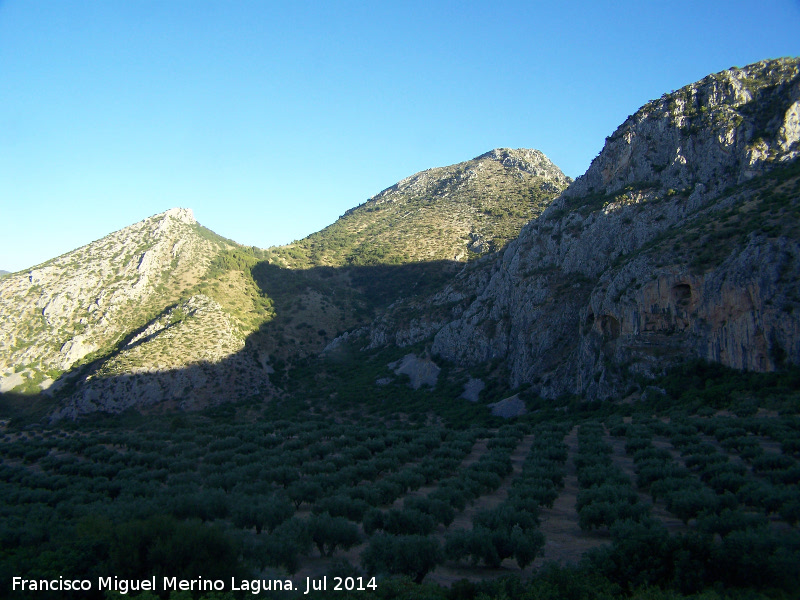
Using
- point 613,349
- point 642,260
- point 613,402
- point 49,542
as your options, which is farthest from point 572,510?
point 642,260

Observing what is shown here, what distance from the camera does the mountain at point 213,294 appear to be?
177 ft

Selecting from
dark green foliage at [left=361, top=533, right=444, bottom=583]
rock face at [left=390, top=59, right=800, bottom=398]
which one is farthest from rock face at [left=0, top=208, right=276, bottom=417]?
dark green foliage at [left=361, top=533, right=444, bottom=583]

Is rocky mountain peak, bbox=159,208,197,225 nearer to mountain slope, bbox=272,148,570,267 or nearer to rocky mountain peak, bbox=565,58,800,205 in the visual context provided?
mountain slope, bbox=272,148,570,267

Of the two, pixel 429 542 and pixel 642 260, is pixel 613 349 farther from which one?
pixel 429 542

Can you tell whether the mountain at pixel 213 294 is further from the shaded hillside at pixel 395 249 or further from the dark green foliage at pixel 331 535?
the dark green foliage at pixel 331 535

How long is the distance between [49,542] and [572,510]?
1378 cm

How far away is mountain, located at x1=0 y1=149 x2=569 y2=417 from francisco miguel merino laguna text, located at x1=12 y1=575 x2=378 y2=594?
146ft

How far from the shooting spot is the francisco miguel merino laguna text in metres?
9.10

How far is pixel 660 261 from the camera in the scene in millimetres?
36531

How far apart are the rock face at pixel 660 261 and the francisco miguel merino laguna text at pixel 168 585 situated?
1150 inches

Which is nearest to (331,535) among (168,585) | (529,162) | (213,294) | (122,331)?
(168,585)

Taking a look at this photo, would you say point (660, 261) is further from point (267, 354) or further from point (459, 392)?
point (267, 354)

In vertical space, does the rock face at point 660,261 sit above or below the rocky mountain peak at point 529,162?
below

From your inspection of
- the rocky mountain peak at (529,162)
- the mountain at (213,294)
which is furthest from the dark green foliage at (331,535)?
the rocky mountain peak at (529,162)
